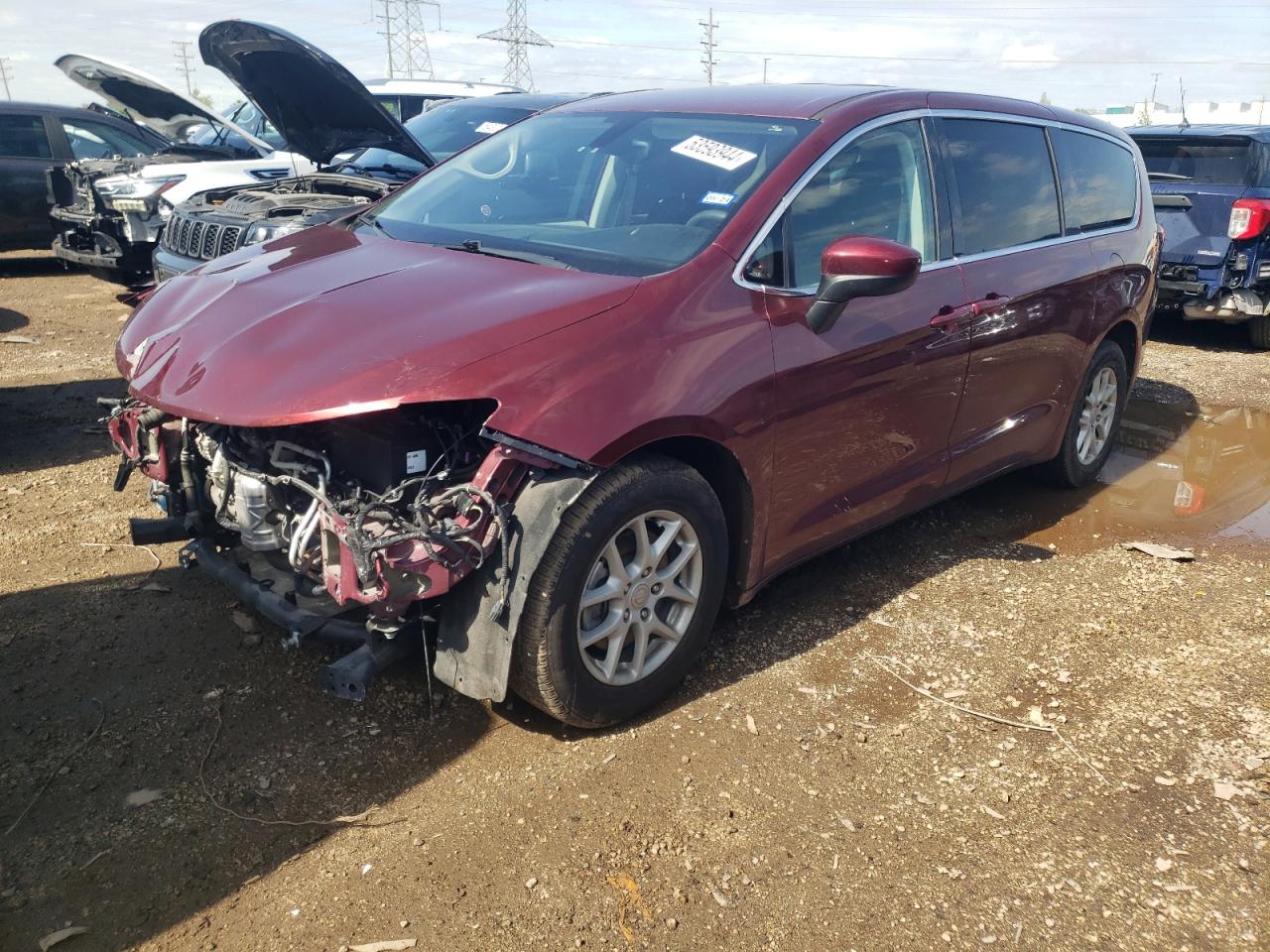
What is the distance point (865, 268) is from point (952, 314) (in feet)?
2.90

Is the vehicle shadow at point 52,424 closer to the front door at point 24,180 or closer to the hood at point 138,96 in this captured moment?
the hood at point 138,96

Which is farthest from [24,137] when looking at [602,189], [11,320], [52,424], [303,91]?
[602,189]

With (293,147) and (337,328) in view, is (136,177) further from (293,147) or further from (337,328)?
(337,328)

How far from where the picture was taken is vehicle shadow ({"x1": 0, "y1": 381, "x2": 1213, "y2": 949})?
8.21 feet

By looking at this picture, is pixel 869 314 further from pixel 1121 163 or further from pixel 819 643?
pixel 1121 163

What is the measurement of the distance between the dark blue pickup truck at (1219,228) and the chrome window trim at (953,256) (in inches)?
147

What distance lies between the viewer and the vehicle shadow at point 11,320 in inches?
333

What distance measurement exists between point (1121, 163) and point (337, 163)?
5.88 m

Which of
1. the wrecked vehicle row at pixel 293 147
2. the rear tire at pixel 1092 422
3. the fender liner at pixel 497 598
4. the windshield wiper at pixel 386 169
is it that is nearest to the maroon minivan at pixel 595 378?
the fender liner at pixel 497 598

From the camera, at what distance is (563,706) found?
2.94m

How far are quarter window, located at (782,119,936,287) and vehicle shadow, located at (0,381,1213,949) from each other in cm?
140

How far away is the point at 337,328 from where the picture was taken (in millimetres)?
2809

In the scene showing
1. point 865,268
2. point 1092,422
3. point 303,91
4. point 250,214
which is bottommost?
point 1092,422

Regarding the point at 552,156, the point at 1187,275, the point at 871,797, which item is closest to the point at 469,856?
the point at 871,797
